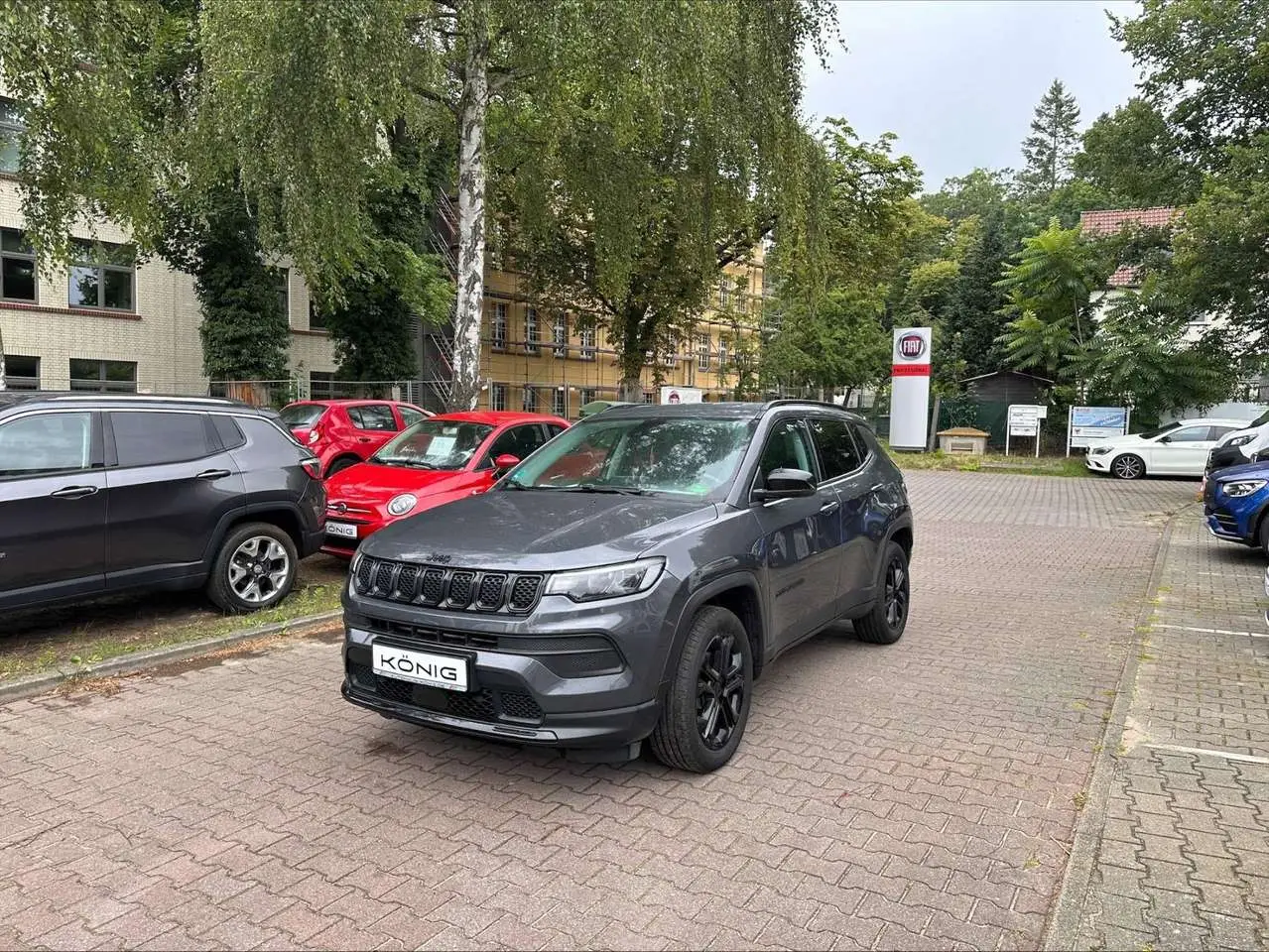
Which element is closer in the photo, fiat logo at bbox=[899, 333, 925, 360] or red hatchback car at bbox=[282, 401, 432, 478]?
red hatchback car at bbox=[282, 401, 432, 478]

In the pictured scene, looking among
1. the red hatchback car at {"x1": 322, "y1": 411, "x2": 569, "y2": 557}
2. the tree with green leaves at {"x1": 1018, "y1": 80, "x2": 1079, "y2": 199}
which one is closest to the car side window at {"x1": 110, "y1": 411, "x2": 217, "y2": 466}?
the red hatchback car at {"x1": 322, "y1": 411, "x2": 569, "y2": 557}

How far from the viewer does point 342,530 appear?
8383 millimetres

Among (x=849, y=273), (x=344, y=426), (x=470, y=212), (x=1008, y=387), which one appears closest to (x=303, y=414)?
(x=344, y=426)

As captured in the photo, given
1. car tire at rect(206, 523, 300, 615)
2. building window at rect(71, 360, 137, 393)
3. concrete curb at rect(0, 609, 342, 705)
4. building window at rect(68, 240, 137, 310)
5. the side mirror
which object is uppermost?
building window at rect(68, 240, 137, 310)

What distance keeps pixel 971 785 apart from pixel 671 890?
1.72m

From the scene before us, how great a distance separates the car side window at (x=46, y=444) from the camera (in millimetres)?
5766

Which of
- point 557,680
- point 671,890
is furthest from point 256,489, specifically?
point 671,890

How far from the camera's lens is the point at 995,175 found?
81.8m

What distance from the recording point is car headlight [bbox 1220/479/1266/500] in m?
9.69

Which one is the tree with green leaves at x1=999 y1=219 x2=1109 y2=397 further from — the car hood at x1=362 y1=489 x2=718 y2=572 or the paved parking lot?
the car hood at x1=362 y1=489 x2=718 y2=572

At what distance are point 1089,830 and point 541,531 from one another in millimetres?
2613

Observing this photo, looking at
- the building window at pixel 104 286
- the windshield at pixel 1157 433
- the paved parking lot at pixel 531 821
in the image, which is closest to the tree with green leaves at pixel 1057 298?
the windshield at pixel 1157 433

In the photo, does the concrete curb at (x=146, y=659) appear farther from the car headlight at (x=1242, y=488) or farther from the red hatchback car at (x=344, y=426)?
the car headlight at (x=1242, y=488)

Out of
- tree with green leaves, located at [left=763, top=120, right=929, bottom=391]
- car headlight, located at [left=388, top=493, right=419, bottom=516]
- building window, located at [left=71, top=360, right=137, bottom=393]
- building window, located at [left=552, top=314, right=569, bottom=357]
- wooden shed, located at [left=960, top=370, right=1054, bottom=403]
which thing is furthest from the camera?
building window, located at [left=552, top=314, right=569, bottom=357]
